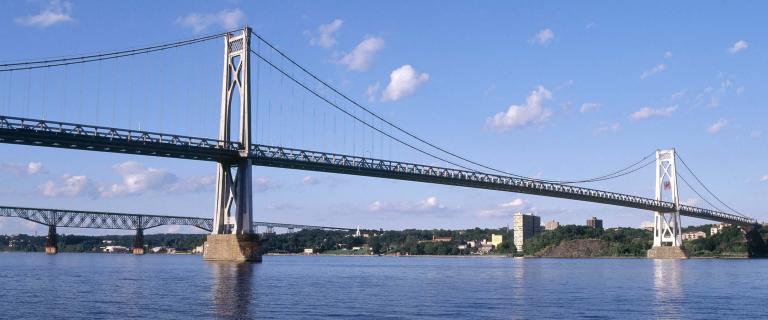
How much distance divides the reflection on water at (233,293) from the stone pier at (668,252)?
8519 cm

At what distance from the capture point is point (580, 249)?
16838cm

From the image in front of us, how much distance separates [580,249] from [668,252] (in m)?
39.3

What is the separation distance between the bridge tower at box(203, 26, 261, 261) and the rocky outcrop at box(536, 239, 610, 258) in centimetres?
10705

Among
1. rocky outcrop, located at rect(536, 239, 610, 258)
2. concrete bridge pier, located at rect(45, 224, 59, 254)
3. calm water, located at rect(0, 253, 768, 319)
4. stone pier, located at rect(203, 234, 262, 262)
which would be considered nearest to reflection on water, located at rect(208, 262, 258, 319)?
calm water, located at rect(0, 253, 768, 319)

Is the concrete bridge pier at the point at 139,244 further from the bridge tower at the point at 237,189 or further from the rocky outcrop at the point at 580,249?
the bridge tower at the point at 237,189

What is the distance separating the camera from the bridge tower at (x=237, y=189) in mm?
68688

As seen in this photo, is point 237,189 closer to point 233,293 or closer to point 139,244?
point 233,293

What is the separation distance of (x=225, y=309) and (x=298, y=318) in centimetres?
377

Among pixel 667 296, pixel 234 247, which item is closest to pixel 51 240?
pixel 234 247

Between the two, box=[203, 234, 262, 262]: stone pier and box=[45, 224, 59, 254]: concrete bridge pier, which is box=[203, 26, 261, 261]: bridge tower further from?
box=[45, 224, 59, 254]: concrete bridge pier

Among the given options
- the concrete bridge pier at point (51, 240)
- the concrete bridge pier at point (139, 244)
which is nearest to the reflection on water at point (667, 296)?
the concrete bridge pier at point (51, 240)

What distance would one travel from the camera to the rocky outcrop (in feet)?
547

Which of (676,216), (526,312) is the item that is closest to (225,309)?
(526,312)

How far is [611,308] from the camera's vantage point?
111 ft
